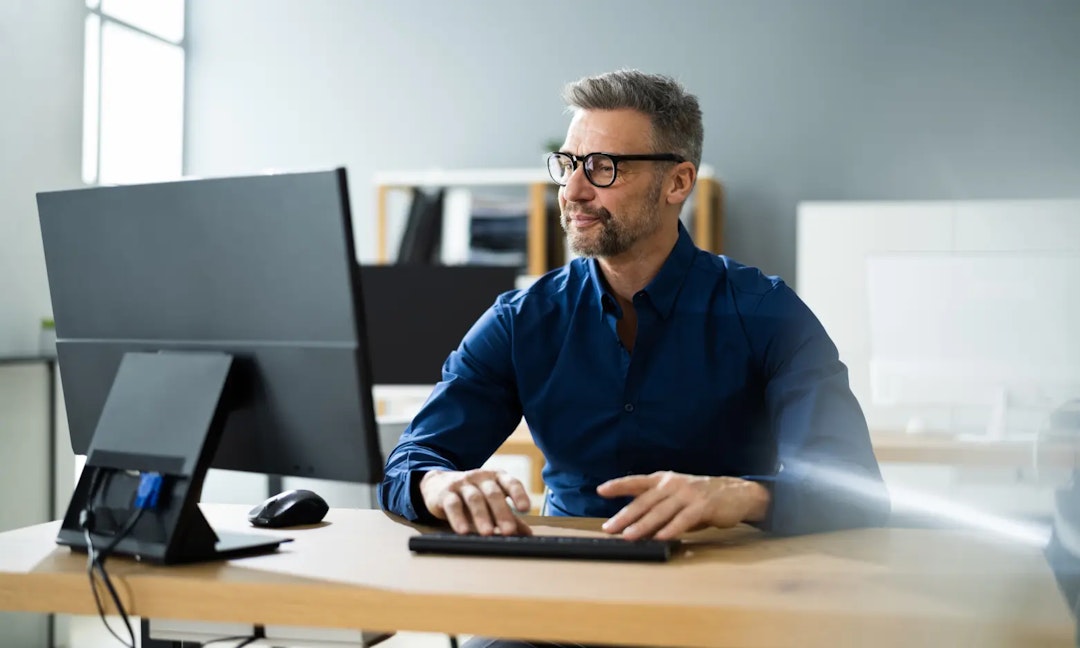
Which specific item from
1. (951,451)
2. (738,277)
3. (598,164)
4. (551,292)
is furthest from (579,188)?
(951,451)

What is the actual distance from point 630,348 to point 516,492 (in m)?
0.52

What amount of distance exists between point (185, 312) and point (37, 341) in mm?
2792

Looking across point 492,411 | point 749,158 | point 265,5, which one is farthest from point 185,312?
point 265,5

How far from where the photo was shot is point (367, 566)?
3.86 feet

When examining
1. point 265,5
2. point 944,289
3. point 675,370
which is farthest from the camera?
point 265,5

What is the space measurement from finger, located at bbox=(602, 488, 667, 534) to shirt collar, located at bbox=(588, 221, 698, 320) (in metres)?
0.51

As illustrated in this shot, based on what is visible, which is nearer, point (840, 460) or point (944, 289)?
point (840, 460)

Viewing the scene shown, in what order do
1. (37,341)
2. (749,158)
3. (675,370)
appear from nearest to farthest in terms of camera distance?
(675,370) < (37,341) < (749,158)

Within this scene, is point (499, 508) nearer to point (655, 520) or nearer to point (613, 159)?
point (655, 520)

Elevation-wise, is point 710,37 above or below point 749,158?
above

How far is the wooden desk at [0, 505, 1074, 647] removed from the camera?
991 millimetres

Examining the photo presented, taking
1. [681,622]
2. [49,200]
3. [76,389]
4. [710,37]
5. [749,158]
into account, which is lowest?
[681,622]

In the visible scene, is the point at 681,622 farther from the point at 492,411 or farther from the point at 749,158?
the point at 749,158

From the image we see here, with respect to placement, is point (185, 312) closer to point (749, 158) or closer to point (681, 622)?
point (681, 622)
